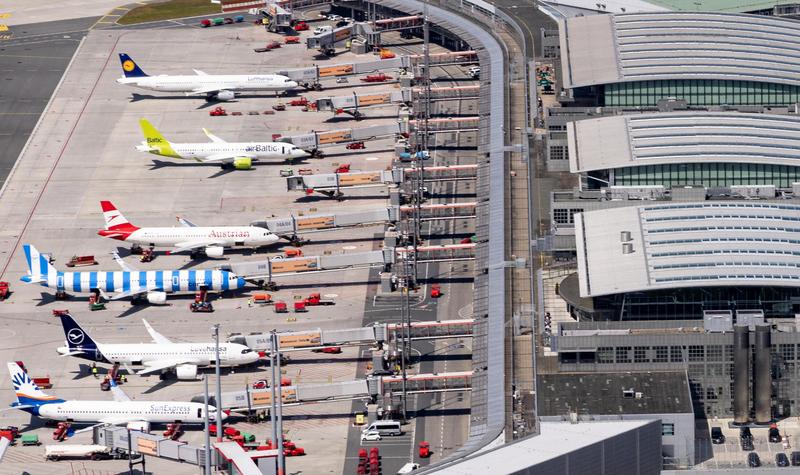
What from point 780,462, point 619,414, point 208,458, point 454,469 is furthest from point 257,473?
point 780,462

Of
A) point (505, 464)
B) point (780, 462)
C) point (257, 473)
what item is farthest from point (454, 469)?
point (780, 462)

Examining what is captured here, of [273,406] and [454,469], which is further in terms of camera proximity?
[273,406]

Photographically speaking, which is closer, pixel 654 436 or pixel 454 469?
pixel 454 469

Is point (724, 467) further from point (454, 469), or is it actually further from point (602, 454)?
point (454, 469)

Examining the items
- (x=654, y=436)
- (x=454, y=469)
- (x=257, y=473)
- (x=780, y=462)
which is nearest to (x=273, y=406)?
(x=257, y=473)

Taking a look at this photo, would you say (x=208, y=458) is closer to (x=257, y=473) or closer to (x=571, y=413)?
(x=257, y=473)

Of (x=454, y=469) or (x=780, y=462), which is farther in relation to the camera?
(x=780, y=462)

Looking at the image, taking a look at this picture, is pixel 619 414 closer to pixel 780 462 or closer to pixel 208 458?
pixel 780 462
